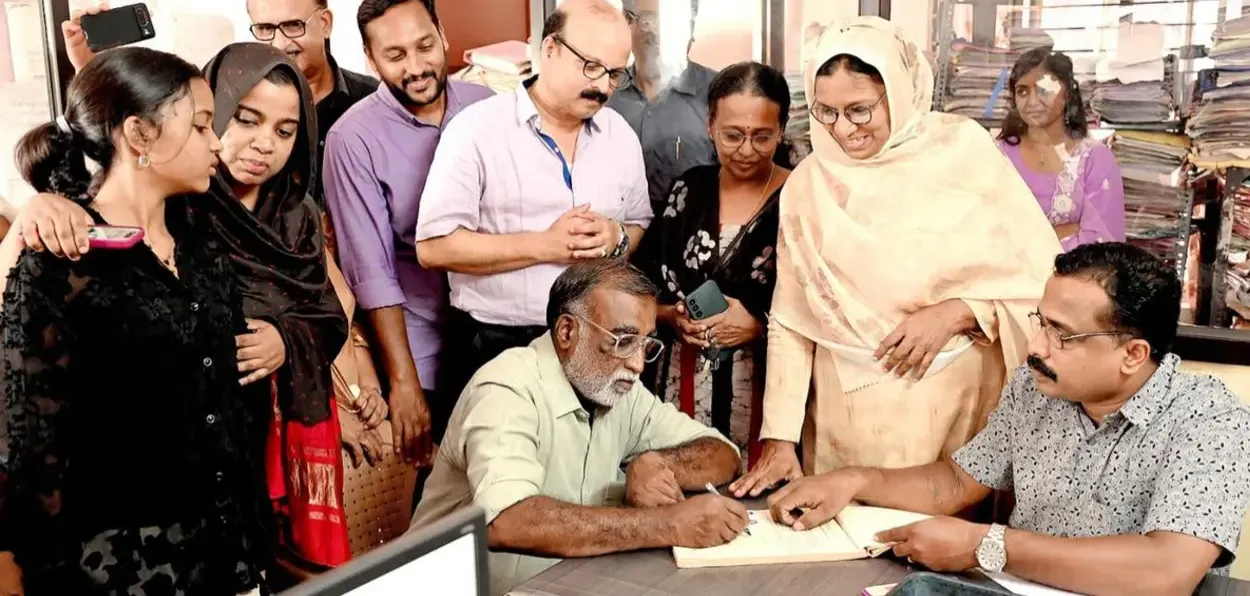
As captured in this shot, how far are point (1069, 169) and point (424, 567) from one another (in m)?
2.25

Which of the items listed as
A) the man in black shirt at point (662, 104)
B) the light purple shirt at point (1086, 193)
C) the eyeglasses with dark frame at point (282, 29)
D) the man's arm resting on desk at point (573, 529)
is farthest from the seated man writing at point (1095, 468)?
the eyeglasses with dark frame at point (282, 29)

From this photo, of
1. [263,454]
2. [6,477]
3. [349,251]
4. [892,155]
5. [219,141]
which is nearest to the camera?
[6,477]

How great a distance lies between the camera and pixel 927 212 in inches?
91.8

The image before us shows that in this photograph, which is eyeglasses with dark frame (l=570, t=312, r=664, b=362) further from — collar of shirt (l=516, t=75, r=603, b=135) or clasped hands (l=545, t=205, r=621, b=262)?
collar of shirt (l=516, t=75, r=603, b=135)

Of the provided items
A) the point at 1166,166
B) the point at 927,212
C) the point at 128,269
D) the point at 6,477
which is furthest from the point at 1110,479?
the point at 6,477

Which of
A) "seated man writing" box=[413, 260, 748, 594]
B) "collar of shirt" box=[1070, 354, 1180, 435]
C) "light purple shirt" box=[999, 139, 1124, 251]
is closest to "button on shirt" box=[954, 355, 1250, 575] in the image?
"collar of shirt" box=[1070, 354, 1180, 435]

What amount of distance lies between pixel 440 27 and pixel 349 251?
0.59 meters

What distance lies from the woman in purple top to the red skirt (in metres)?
1.78

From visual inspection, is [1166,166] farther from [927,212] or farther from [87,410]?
[87,410]

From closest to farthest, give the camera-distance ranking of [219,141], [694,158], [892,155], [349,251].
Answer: [219,141]
[892,155]
[349,251]
[694,158]

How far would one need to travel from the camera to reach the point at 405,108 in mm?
2639

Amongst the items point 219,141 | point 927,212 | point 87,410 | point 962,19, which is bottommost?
point 87,410

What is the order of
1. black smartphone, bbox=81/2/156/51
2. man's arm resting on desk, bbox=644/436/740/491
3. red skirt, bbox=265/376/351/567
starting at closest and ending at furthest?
black smartphone, bbox=81/2/156/51 → man's arm resting on desk, bbox=644/436/740/491 → red skirt, bbox=265/376/351/567

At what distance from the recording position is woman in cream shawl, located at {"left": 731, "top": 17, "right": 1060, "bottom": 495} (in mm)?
2291
